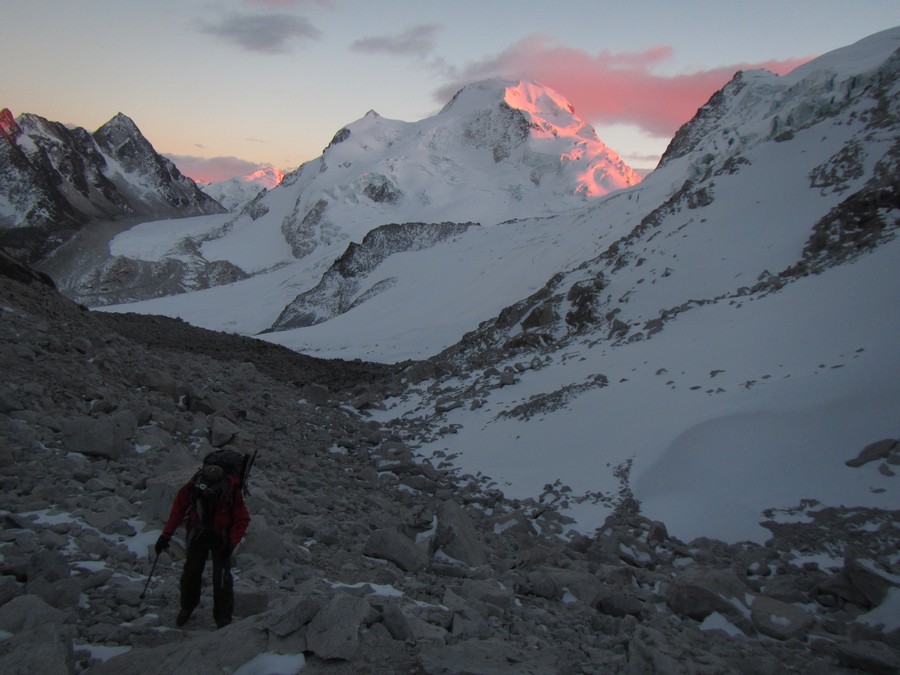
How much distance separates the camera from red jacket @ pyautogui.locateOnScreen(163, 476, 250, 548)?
4.45m

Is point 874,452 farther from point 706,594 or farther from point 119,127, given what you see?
A: point 119,127

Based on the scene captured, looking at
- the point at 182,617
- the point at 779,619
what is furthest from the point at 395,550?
the point at 779,619

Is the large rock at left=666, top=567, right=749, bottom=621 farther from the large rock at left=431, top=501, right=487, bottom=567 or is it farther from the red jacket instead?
the red jacket

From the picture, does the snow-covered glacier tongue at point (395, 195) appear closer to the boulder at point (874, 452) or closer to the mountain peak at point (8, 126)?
the mountain peak at point (8, 126)

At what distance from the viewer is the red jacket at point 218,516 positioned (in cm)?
445

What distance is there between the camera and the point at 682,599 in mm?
5805

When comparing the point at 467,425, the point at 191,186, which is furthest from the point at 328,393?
the point at 191,186

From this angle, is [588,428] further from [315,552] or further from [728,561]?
[315,552]

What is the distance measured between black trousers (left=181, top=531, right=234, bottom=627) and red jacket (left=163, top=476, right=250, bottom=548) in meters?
0.07

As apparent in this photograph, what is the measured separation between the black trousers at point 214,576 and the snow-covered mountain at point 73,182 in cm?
12194

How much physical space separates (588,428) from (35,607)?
374 inches

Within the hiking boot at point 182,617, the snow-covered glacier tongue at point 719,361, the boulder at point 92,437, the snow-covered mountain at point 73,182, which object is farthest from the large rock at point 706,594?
the snow-covered mountain at point 73,182

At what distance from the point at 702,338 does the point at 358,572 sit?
9.94 m

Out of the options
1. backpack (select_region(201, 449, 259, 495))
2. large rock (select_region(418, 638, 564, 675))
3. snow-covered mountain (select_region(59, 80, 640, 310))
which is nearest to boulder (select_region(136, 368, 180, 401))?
backpack (select_region(201, 449, 259, 495))
